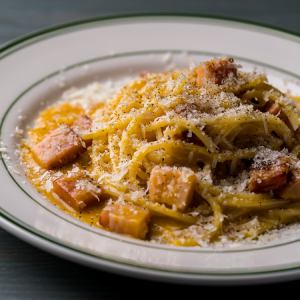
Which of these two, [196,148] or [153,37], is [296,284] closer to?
[196,148]

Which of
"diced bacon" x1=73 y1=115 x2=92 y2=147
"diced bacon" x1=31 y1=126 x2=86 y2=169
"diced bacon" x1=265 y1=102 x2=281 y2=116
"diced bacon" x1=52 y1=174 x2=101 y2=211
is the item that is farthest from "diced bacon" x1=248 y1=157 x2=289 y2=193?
"diced bacon" x1=73 y1=115 x2=92 y2=147

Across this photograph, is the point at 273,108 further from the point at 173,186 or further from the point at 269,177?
the point at 173,186

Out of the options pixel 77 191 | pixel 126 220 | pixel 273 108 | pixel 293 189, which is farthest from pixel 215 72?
pixel 126 220

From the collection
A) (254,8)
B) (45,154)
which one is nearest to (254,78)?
(45,154)

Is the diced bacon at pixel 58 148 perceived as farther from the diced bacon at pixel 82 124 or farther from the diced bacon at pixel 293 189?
the diced bacon at pixel 293 189

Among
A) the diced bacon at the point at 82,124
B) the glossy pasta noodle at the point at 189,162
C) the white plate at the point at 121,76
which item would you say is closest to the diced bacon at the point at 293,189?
the glossy pasta noodle at the point at 189,162

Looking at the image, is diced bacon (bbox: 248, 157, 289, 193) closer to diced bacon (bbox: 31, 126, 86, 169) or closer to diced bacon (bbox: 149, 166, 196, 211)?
diced bacon (bbox: 149, 166, 196, 211)

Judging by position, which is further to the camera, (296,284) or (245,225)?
(245,225)
